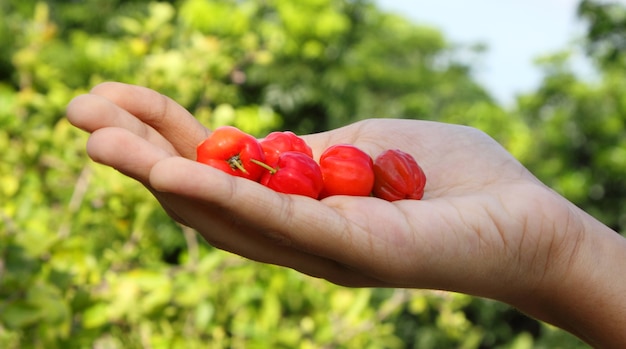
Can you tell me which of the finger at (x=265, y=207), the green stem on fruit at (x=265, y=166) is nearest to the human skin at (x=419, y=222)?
the finger at (x=265, y=207)

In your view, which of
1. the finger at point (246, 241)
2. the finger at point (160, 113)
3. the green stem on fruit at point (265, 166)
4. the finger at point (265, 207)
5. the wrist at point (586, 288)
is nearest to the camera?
the finger at point (265, 207)

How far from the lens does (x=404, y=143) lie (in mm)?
2062

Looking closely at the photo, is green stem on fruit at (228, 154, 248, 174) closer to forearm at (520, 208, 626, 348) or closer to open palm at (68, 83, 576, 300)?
open palm at (68, 83, 576, 300)

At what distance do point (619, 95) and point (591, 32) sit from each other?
149 inches

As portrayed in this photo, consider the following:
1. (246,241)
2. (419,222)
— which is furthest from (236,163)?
(419,222)

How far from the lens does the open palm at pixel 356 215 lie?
1.30 m

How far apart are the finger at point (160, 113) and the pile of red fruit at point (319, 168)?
0.03 m

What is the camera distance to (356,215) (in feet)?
4.70

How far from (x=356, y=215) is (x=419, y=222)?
5.0 inches

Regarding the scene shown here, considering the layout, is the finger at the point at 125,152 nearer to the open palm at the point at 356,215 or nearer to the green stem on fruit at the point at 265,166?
the open palm at the point at 356,215

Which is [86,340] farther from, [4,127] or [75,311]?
[4,127]

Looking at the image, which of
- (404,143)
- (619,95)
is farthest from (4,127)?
(619,95)

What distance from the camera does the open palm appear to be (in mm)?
1305

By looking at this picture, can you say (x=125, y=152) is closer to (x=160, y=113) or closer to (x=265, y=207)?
(x=265, y=207)
